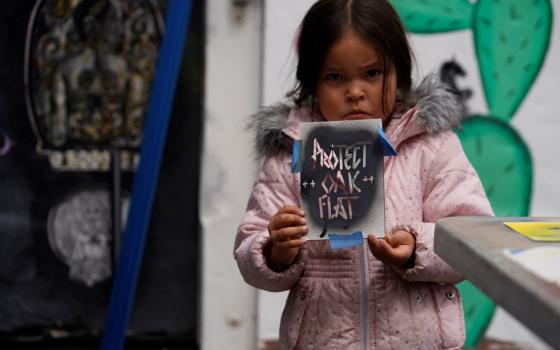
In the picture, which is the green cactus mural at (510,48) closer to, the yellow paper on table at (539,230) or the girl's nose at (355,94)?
the girl's nose at (355,94)

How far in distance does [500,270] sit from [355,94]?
94cm

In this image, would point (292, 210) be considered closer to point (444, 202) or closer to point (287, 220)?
point (287, 220)

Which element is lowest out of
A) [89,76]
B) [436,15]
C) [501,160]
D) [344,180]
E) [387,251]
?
[387,251]

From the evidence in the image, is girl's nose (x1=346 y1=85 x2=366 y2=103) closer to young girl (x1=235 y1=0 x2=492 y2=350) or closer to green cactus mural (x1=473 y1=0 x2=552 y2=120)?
young girl (x1=235 y1=0 x2=492 y2=350)

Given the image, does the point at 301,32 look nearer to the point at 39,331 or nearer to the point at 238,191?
the point at 238,191

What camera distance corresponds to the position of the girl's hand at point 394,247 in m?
1.82

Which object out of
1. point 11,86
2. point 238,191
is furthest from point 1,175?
point 238,191

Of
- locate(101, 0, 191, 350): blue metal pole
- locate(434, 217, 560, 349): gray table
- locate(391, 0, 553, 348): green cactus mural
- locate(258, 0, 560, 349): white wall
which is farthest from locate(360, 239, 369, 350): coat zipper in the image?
locate(391, 0, 553, 348): green cactus mural

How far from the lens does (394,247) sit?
1845 millimetres

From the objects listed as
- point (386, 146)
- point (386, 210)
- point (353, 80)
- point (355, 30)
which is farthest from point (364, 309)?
point (355, 30)

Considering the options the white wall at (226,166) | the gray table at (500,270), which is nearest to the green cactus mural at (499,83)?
the white wall at (226,166)

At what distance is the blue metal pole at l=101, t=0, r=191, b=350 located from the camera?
3244 millimetres

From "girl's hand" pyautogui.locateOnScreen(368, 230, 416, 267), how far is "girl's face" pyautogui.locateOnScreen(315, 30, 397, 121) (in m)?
0.27

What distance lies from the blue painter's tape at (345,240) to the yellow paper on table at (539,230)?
0.43 meters
